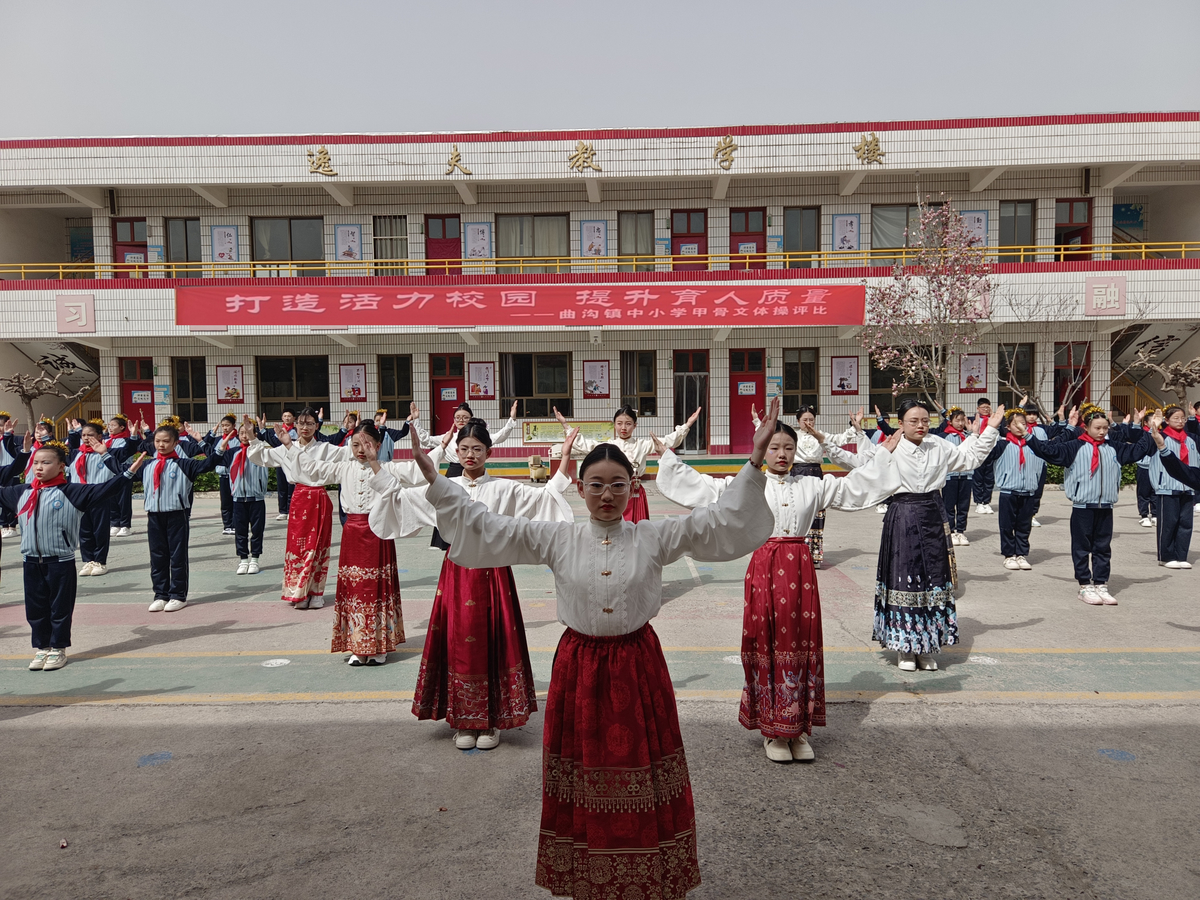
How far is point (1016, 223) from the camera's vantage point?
846 inches

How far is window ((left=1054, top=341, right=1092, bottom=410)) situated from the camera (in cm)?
2091

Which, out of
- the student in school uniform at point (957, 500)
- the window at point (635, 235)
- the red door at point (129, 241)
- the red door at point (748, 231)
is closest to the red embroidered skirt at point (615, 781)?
the student in school uniform at point (957, 500)

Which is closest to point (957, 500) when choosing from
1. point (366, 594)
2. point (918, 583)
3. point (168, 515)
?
point (918, 583)

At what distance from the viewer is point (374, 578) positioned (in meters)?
5.79

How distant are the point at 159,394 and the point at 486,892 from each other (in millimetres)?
22271

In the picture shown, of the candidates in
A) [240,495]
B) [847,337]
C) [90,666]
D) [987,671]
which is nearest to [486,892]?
[987,671]

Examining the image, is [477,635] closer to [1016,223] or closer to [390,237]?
[390,237]

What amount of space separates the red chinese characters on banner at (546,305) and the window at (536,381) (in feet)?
8.24

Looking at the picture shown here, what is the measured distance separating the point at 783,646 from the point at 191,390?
2168 cm

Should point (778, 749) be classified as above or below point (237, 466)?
below

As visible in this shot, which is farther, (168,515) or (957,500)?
(957,500)

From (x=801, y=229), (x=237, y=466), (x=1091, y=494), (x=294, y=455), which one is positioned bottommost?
(x=1091, y=494)

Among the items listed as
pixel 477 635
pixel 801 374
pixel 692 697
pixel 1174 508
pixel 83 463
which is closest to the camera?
pixel 477 635

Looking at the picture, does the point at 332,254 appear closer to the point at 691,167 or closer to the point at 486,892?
the point at 691,167
